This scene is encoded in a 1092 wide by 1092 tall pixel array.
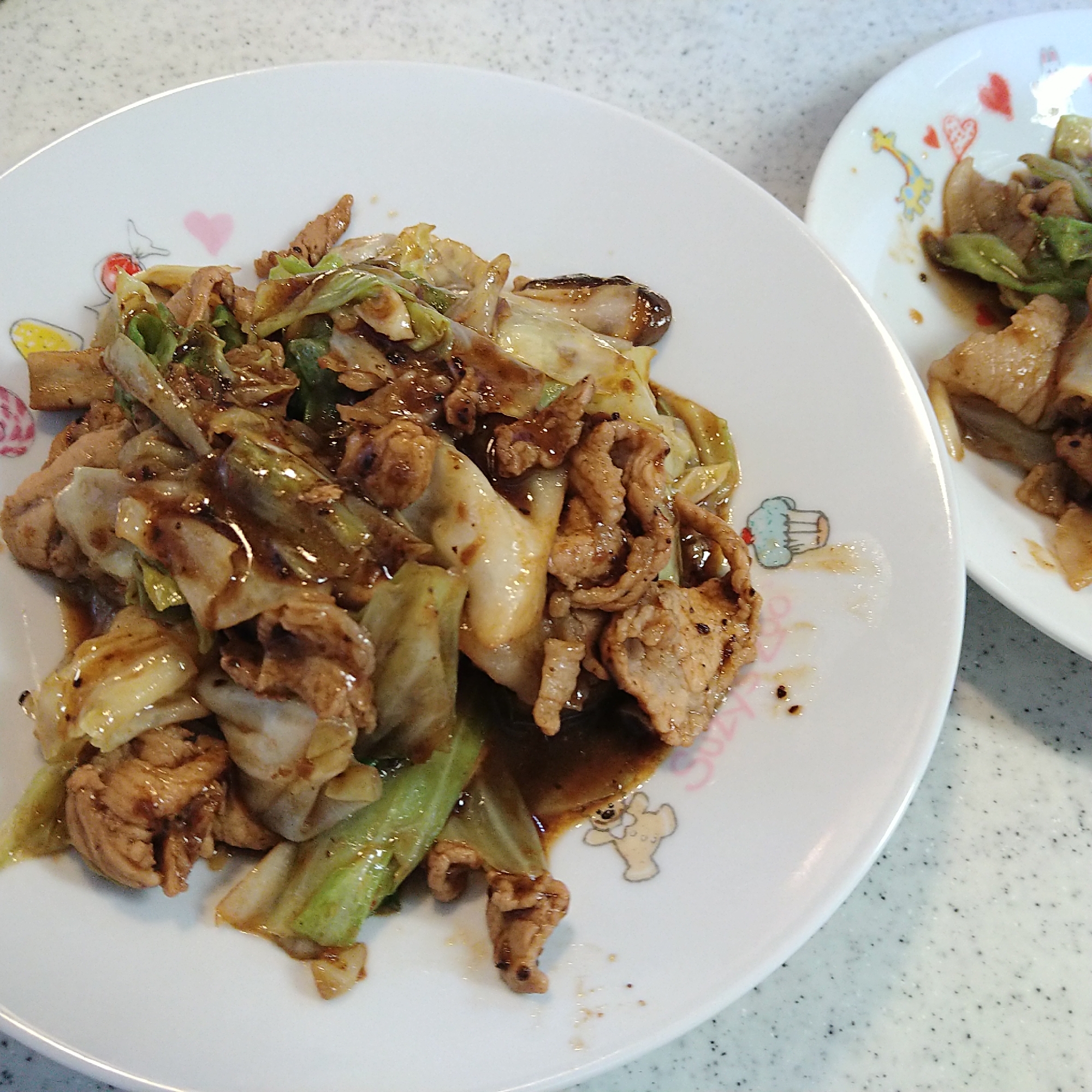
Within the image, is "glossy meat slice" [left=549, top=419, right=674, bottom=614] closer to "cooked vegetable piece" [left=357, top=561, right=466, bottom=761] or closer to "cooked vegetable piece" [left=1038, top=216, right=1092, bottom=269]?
"cooked vegetable piece" [left=357, top=561, right=466, bottom=761]

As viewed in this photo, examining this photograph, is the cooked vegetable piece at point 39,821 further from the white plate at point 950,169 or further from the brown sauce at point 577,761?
the white plate at point 950,169

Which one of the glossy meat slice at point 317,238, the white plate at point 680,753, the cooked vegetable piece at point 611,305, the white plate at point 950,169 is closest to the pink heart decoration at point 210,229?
the white plate at point 680,753

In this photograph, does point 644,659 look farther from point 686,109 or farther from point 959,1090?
point 686,109

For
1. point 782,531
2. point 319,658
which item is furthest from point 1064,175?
point 319,658

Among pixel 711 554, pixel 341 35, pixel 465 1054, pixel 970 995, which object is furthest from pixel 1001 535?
pixel 341 35

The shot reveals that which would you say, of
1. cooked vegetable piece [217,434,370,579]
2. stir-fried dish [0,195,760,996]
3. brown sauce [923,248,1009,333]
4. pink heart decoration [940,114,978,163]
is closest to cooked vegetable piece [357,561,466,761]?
stir-fried dish [0,195,760,996]
